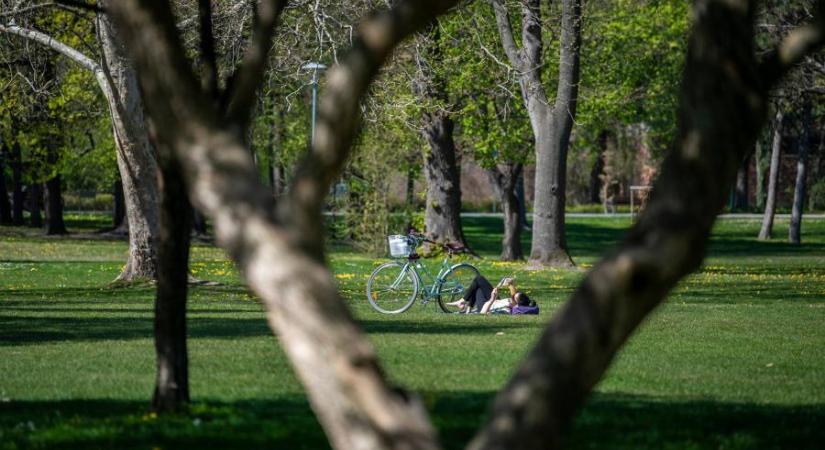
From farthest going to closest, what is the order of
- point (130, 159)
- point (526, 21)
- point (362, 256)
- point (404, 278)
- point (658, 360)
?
point (362, 256)
point (526, 21)
point (130, 159)
point (404, 278)
point (658, 360)

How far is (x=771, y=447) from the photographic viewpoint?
336 inches

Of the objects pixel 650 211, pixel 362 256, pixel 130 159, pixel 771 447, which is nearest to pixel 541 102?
pixel 362 256

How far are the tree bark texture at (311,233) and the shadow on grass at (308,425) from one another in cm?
311

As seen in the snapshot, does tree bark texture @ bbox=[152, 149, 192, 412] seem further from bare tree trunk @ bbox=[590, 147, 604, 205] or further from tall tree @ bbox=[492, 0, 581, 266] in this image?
bare tree trunk @ bbox=[590, 147, 604, 205]

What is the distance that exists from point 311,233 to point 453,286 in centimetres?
1550

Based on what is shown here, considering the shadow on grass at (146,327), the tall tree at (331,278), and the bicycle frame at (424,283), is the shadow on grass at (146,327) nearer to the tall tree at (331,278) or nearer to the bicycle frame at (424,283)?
the bicycle frame at (424,283)

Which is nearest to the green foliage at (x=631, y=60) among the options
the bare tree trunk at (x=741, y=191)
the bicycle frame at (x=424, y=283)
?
the bicycle frame at (x=424, y=283)

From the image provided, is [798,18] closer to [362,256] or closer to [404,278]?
[362,256]

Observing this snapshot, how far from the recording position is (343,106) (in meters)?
5.28

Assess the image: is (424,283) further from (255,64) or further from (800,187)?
(800,187)

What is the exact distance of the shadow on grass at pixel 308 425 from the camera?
331 inches

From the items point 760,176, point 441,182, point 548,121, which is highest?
point 548,121

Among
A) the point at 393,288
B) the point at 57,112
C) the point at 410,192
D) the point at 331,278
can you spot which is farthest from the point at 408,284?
the point at 57,112

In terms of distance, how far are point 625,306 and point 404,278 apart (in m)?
15.4
